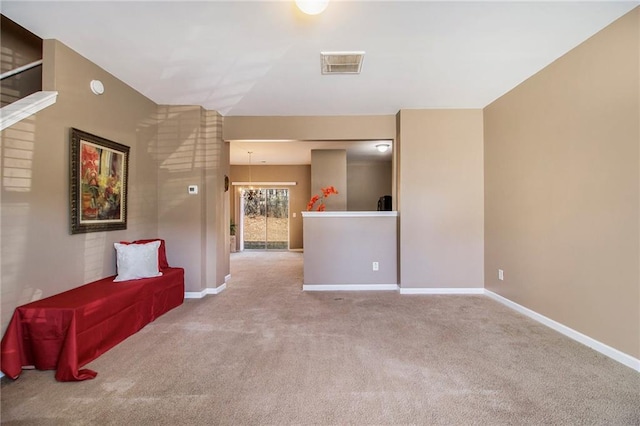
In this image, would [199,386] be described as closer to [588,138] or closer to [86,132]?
[86,132]

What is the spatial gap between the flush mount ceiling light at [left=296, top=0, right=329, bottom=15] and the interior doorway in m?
7.02

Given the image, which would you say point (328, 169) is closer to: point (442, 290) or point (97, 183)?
point (442, 290)

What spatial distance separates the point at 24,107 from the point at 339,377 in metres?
3.18

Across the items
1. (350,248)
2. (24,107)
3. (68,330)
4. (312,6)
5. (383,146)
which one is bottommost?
(68,330)

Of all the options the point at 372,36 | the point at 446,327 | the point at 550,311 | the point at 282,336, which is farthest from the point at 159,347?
the point at 550,311

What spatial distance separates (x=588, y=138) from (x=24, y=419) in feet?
14.7

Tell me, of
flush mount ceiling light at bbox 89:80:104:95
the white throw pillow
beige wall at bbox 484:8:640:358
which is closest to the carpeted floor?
beige wall at bbox 484:8:640:358

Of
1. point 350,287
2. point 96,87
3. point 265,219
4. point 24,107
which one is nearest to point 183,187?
point 96,87

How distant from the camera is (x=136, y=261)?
2.95 meters

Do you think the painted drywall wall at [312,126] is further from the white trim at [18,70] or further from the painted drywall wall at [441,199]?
the white trim at [18,70]

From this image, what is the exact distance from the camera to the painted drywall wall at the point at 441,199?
394 cm

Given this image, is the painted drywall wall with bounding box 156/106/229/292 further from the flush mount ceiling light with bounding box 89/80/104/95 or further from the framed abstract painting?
the flush mount ceiling light with bounding box 89/80/104/95

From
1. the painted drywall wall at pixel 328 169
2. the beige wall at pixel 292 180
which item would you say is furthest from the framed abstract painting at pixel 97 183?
the beige wall at pixel 292 180

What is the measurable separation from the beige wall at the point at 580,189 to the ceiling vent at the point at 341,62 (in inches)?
76.0
